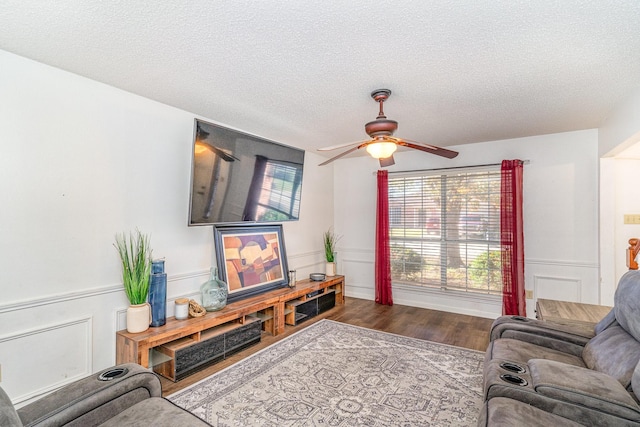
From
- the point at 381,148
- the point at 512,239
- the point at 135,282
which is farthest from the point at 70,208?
the point at 512,239

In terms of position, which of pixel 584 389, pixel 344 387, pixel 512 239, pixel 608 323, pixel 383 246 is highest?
pixel 512 239

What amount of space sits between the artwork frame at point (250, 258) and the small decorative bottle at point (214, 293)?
0.57 feet

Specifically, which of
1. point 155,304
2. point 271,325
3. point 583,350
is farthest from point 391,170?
point 155,304

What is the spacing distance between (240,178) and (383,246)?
8.80 ft

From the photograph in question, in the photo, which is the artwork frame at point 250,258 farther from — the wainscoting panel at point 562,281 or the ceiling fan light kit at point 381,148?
the wainscoting panel at point 562,281

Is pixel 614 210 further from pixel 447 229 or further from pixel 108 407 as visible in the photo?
pixel 108 407

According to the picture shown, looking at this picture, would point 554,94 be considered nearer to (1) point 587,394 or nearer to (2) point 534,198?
(2) point 534,198

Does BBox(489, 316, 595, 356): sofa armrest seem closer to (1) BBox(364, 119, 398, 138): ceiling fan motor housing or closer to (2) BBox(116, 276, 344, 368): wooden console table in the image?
(1) BBox(364, 119, 398, 138): ceiling fan motor housing

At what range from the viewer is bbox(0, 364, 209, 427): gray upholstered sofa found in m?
1.31

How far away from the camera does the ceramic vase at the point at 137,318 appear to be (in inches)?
99.3

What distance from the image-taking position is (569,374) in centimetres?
158

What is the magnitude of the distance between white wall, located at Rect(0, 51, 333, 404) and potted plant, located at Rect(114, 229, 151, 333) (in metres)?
0.10

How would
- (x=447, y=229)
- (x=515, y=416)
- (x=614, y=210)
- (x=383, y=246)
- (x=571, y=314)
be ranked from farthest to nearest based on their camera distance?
(x=383, y=246)
(x=447, y=229)
(x=614, y=210)
(x=571, y=314)
(x=515, y=416)

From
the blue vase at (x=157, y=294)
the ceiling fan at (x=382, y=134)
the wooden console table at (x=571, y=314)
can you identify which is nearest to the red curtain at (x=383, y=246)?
the wooden console table at (x=571, y=314)
